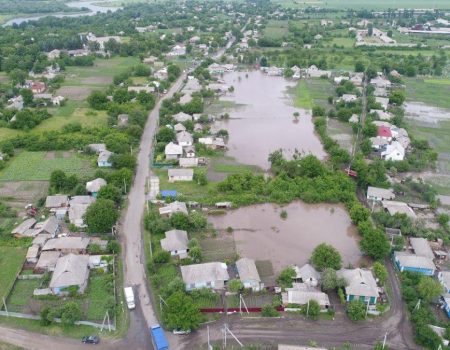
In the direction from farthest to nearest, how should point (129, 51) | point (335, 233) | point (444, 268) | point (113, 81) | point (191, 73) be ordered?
point (129, 51)
point (191, 73)
point (113, 81)
point (335, 233)
point (444, 268)

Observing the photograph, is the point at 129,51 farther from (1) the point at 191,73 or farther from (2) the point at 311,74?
(2) the point at 311,74

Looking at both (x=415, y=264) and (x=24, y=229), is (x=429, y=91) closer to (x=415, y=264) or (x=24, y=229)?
(x=415, y=264)

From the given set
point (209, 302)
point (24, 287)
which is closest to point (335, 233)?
point (209, 302)

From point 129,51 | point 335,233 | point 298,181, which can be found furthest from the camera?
point 129,51

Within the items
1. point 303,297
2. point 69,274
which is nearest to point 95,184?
point 69,274

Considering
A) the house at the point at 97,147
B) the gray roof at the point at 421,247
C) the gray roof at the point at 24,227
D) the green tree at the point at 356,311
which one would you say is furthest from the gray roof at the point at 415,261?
the house at the point at 97,147

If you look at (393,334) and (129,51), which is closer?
(393,334)
